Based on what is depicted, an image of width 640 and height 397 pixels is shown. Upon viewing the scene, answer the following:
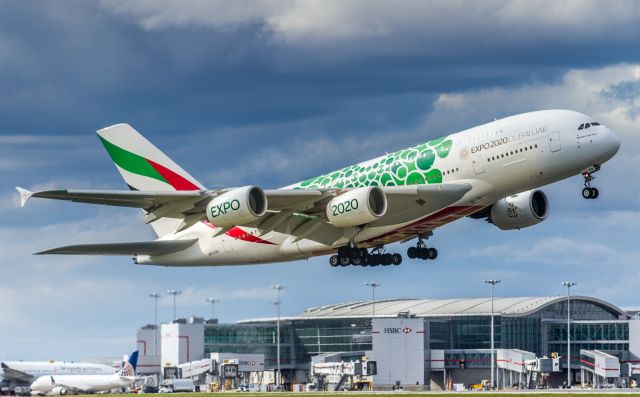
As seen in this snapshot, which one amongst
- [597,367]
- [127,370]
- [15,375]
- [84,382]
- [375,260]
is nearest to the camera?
[375,260]

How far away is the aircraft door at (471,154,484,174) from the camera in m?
56.4

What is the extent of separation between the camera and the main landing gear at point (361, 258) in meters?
63.4

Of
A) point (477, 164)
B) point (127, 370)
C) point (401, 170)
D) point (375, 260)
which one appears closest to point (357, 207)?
point (401, 170)

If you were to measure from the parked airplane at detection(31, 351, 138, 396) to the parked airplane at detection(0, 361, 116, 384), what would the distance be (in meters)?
5.79

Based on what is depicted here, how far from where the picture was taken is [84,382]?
123875 millimetres

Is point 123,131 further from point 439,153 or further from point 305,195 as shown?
point 439,153

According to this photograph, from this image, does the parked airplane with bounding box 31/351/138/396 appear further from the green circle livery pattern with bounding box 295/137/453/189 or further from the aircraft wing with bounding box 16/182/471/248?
the green circle livery pattern with bounding box 295/137/453/189

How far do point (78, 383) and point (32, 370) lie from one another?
10.2m

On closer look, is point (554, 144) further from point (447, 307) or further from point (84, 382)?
point (447, 307)

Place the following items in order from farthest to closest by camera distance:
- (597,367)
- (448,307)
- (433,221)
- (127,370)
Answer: (448,307)
(597,367)
(127,370)
(433,221)

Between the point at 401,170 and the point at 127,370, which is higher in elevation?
the point at 401,170

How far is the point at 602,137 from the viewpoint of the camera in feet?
180

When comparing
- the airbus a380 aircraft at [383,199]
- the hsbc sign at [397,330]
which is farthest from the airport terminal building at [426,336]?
the airbus a380 aircraft at [383,199]

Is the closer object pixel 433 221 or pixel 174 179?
pixel 433 221
